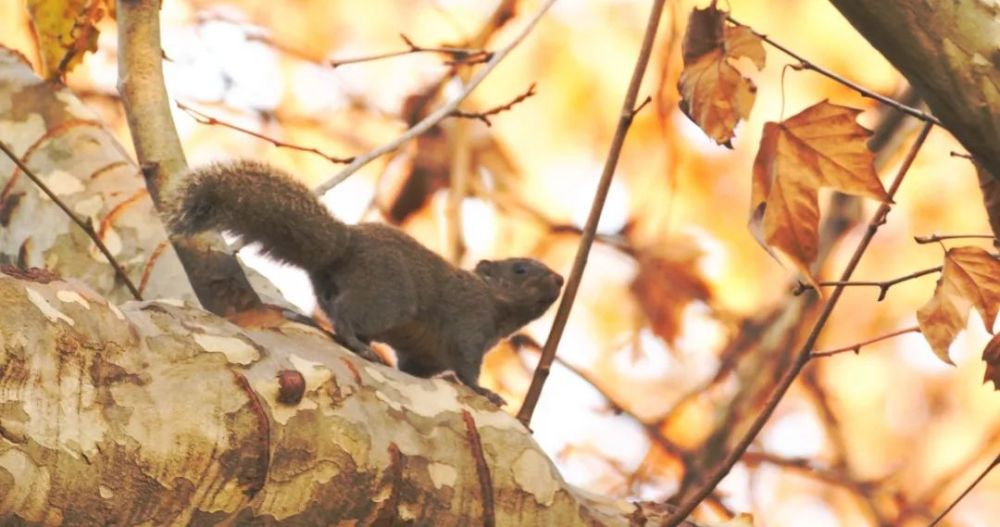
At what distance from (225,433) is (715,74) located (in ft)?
3.13

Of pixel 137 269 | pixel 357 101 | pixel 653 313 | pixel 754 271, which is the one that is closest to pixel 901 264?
pixel 754 271

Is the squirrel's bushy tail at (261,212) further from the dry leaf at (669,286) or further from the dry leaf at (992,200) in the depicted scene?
the dry leaf at (669,286)

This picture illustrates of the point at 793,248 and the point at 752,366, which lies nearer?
the point at 793,248

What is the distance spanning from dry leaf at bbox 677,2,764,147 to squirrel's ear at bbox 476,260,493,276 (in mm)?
2131

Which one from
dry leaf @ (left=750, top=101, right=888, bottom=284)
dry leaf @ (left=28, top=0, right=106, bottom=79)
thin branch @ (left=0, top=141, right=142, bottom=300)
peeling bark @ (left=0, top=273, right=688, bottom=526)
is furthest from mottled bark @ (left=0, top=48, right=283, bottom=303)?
dry leaf @ (left=750, top=101, right=888, bottom=284)

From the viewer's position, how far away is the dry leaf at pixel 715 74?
2.26m

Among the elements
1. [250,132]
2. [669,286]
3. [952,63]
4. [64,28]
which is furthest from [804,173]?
[669,286]

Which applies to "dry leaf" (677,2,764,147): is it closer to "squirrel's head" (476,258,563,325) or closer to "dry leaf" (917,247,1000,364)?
"dry leaf" (917,247,1000,364)

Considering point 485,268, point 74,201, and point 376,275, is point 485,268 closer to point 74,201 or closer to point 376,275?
point 376,275

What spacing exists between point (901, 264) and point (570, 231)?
1.35 m

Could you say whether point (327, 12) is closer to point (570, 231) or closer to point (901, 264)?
point (570, 231)

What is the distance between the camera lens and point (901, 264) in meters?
5.75

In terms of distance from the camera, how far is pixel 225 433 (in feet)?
6.34

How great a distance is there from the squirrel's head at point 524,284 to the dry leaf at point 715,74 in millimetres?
2059
